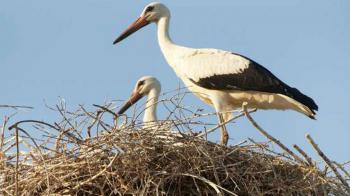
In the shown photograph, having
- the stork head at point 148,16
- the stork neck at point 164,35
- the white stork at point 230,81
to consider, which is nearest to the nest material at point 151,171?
the white stork at point 230,81

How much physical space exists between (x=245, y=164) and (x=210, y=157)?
35 cm

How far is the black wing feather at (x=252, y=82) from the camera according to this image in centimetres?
934

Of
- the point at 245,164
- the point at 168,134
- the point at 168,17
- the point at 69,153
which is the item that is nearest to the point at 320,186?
the point at 245,164

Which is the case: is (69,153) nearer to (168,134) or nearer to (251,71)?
(168,134)

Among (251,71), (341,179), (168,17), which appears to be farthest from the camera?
(168,17)

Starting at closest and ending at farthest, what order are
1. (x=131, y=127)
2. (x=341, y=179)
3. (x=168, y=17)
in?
(x=341, y=179), (x=131, y=127), (x=168, y=17)

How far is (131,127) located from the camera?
21.2 ft

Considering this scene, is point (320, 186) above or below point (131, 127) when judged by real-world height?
below

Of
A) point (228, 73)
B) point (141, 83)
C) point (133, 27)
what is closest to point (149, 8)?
point (133, 27)

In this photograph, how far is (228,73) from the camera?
31.6ft

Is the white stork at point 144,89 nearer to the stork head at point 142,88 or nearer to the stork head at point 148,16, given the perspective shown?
the stork head at point 142,88

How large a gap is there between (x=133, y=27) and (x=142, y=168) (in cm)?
442

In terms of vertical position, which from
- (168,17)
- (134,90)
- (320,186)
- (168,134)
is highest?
(168,17)

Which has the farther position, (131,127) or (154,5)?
(154,5)
